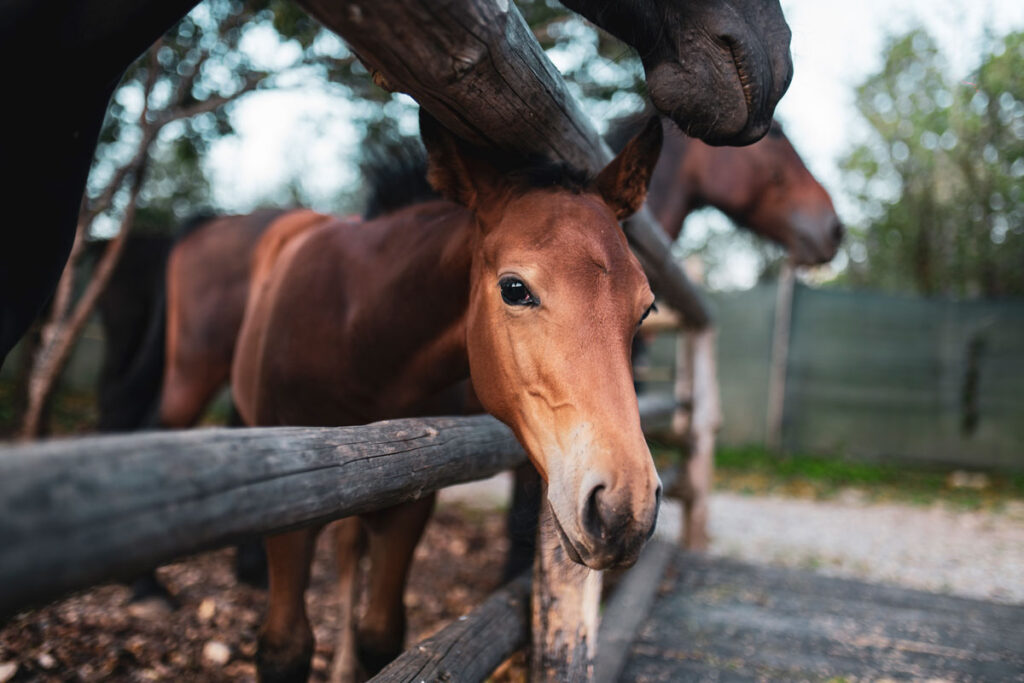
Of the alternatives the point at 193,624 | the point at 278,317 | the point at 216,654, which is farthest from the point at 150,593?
the point at 278,317

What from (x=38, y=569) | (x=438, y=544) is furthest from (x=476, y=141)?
(x=438, y=544)

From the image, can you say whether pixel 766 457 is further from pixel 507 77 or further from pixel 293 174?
pixel 293 174

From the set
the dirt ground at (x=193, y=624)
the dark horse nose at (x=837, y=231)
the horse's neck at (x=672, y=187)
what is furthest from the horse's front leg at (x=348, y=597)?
the dark horse nose at (x=837, y=231)

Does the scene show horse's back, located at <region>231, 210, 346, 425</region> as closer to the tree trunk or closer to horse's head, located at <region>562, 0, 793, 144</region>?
horse's head, located at <region>562, 0, 793, 144</region>

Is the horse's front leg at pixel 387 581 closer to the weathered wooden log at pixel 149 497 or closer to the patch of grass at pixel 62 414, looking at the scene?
the weathered wooden log at pixel 149 497

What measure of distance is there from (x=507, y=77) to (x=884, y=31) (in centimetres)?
1146

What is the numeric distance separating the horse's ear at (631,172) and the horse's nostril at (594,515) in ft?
2.76

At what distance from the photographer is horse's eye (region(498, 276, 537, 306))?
1.40 metres

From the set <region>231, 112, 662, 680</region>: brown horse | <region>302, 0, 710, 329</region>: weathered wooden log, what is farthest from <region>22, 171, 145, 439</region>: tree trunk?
<region>302, 0, 710, 329</region>: weathered wooden log

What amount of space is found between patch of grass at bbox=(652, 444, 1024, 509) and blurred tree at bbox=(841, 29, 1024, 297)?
10.8 ft

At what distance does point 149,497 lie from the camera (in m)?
0.65

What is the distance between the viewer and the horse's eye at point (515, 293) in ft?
4.61

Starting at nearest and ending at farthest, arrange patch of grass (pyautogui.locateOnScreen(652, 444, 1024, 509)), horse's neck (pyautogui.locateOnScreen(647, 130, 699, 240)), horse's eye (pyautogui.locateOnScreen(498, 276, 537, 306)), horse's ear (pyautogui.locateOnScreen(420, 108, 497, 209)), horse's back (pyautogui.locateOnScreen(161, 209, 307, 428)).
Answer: horse's eye (pyautogui.locateOnScreen(498, 276, 537, 306)) < horse's ear (pyautogui.locateOnScreen(420, 108, 497, 209)) < horse's back (pyautogui.locateOnScreen(161, 209, 307, 428)) < horse's neck (pyautogui.locateOnScreen(647, 130, 699, 240)) < patch of grass (pyautogui.locateOnScreen(652, 444, 1024, 509))

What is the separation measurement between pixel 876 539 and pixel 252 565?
4.77 m
